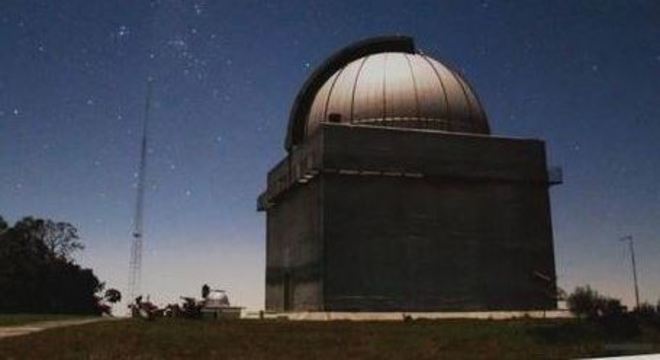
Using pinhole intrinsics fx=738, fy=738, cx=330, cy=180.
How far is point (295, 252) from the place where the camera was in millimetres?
33719

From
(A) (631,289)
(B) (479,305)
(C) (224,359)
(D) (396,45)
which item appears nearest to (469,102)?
(D) (396,45)

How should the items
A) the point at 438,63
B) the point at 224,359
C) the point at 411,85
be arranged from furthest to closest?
the point at 438,63 → the point at 411,85 → the point at 224,359

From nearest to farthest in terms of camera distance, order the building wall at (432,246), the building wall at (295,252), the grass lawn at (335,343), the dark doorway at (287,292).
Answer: the grass lawn at (335,343) < the building wall at (432,246) < the building wall at (295,252) < the dark doorway at (287,292)

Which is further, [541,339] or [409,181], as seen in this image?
[409,181]

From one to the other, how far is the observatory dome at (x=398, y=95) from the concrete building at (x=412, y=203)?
6 centimetres

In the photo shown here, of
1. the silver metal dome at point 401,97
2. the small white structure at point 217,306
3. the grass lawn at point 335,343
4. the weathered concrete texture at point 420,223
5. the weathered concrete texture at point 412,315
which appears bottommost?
the grass lawn at point 335,343

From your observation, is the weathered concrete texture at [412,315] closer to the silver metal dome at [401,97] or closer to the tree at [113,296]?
the silver metal dome at [401,97]

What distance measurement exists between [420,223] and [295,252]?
623 cm

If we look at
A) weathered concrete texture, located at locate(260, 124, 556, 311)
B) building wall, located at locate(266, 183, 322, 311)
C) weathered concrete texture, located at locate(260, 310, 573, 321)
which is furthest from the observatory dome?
weathered concrete texture, located at locate(260, 310, 573, 321)

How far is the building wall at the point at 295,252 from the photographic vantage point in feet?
101

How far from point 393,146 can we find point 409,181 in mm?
1635

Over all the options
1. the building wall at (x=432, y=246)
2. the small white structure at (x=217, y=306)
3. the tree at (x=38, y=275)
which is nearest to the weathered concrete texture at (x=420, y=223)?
the building wall at (x=432, y=246)

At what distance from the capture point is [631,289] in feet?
57.8

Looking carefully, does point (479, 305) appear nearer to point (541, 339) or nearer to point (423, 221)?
point (423, 221)
